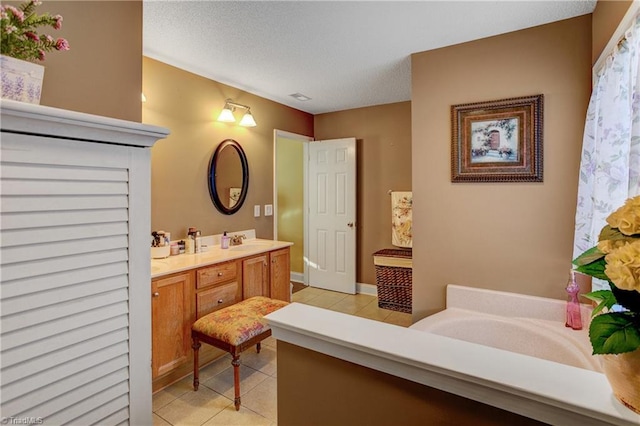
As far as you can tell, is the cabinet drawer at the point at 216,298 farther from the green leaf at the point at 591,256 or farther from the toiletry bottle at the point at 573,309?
the toiletry bottle at the point at 573,309

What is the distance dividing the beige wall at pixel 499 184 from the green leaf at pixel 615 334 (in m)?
1.90

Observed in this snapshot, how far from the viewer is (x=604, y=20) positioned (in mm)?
1852

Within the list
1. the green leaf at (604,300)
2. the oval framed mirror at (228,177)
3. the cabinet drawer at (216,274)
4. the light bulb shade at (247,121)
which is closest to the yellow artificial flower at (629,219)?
the green leaf at (604,300)

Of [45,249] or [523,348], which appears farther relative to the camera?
[523,348]

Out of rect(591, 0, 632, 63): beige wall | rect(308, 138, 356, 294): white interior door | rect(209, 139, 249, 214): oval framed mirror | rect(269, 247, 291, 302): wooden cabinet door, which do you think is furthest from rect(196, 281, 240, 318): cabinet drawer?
rect(591, 0, 632, 63): beige wall

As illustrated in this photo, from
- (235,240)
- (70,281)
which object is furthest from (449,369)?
(235,240)

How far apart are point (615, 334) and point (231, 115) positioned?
3218mm

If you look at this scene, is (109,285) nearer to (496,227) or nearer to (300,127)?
(496,227)

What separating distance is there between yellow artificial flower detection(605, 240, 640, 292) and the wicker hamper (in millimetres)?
3074

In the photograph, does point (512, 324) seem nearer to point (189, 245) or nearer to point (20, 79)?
point (189, 245)

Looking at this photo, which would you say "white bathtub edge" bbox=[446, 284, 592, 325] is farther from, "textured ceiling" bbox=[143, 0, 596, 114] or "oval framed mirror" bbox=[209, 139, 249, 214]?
"oval framed mirror" bbox=[209, 139, 249, 214]

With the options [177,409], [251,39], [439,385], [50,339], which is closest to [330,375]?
[439,385]

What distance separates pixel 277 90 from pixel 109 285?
3.11m

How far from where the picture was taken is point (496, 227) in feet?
7.95
